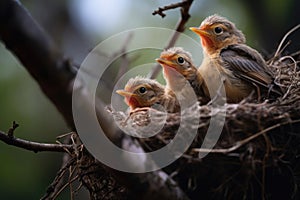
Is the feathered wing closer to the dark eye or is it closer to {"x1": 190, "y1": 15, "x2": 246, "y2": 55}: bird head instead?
{"x1": 190, "y1": 15, "x2": 246, "y2": 55}: bird head

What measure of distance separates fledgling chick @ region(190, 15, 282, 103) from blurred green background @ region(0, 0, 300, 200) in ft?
3.54

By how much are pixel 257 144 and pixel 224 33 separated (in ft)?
4.48

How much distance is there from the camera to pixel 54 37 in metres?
4.80

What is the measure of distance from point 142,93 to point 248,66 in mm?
761

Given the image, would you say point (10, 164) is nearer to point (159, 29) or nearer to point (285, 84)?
Answer: point (159, 29)

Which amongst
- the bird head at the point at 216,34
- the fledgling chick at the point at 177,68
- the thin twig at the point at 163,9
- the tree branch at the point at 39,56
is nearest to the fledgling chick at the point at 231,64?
the bird head at the point at 216,34

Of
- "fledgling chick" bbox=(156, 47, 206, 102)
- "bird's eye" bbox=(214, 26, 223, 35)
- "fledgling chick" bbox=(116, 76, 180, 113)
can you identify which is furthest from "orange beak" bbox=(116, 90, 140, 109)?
"bird's eye" bbox=(214, 26, 223, 35)

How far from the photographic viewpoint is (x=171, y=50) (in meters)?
3.72

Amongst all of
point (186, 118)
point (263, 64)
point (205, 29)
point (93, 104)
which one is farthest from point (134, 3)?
point (93, 104)

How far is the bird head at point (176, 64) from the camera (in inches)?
143

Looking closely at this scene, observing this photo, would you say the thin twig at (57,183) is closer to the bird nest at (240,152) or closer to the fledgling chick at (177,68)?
the bird nest at (240,152)

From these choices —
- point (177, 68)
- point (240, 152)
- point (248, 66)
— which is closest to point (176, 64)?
point (177, 68)

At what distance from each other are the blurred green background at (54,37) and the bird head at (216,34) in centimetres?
102

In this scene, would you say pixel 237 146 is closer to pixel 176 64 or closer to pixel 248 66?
pixel 248 66
